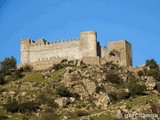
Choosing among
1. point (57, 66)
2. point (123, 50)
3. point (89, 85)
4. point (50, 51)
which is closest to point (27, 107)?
point (89, 85)

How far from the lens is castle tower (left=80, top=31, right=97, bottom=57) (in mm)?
103125

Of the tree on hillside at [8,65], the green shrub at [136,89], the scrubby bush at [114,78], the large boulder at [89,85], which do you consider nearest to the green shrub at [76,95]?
the large boulder at [89,85]

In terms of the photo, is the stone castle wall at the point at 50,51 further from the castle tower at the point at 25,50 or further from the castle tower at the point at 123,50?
the castle tower at the point at 123,50

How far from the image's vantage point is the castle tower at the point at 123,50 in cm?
10619

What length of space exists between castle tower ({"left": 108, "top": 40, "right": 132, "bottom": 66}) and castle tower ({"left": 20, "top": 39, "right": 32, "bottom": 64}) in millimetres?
15494

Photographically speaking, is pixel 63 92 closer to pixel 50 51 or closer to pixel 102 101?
pixel 102 101

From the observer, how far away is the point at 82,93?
91938 millimetres

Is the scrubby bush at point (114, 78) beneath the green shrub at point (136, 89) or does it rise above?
above

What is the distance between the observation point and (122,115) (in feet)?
264

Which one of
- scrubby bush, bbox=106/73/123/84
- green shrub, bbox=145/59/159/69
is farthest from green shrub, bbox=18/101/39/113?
green shrub, bbox=145/59/159/69

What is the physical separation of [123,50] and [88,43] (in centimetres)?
751

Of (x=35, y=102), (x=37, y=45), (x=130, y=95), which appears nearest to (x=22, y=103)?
(x=35, y=102)

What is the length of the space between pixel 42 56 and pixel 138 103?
93.4 ft

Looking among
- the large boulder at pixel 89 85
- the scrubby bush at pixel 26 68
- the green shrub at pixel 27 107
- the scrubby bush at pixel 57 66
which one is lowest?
the green shrub at pixel 27 107
